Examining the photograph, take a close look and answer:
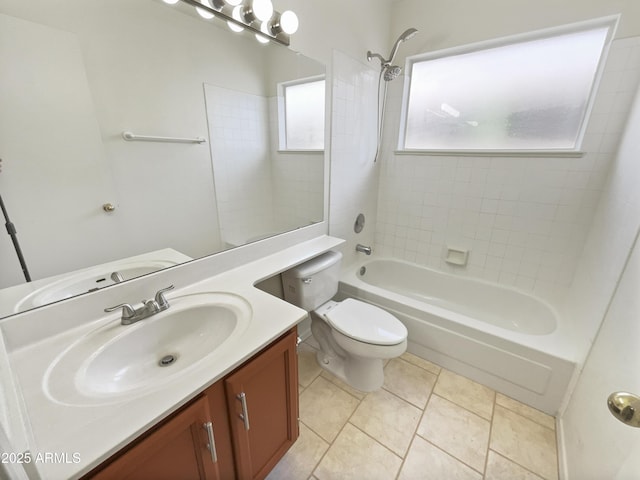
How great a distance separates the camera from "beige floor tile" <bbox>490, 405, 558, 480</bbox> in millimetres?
1236

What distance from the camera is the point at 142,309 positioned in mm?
934

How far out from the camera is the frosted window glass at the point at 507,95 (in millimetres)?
1660

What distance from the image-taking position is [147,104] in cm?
98

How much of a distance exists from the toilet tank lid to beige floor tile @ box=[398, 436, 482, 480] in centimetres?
99

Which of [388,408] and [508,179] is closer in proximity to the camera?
[388,408]

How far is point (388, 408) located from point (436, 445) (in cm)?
27

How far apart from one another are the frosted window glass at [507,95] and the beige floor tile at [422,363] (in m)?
1.61

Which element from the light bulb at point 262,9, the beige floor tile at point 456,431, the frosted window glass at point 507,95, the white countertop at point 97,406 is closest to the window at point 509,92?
the frosted window glass at point 507,95

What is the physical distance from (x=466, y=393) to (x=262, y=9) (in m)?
2.26

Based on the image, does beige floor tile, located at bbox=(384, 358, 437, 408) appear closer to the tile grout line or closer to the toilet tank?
the tile grout line

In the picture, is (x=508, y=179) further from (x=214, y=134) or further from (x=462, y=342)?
(x=214, y=134)

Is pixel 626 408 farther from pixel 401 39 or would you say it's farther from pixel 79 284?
pixel 401 39

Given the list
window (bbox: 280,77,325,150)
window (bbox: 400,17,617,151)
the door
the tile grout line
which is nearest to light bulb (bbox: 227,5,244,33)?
window (bbox: 280,77,325,150)

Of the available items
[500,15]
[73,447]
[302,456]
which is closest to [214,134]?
[73,447]
